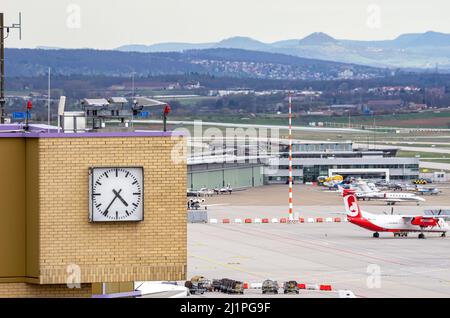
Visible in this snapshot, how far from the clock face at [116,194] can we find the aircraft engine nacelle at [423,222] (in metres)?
76.1

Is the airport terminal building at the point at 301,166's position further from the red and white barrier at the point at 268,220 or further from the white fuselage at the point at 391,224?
the white fuselage at the point at 391,224

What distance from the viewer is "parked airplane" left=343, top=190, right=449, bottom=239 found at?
96.4 metres

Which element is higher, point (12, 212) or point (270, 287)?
point (12, 212)

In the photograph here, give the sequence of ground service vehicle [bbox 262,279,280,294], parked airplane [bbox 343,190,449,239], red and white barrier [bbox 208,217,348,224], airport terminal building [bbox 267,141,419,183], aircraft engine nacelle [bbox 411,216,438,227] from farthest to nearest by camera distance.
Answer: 1. airport terminal building [bbox 267,141,419,183]
2. red and white barrier [bbox 208,217,348,224]
3. aircraft engine nacelle [bbox 411,216,438,227]
4. parked airplane [bbox 343,190,449,239]
5. ground service vehicle [bbox 262,279,280,294]

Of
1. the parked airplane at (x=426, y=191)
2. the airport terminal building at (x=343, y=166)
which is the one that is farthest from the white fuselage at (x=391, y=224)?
the airport terminal building at (x=343, y=166)

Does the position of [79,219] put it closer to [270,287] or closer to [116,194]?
[116,194]

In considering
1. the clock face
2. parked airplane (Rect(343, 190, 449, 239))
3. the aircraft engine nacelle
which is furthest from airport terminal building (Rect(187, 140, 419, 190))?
the clock face

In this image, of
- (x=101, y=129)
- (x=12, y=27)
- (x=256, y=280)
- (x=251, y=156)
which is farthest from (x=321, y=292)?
(x=251, y=156)

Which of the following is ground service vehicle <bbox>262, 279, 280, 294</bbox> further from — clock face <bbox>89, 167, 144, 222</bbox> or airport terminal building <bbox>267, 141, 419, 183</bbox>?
airport terminal building <bbox>267, 141, 419, 183</bbox>

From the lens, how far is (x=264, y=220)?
→ 112m

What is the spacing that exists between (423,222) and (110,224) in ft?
253

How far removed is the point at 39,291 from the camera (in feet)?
74.2

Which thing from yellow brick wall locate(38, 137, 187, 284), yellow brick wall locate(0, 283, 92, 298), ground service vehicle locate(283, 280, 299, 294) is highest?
yellow brick wall locate(38, 137, 187, 284)

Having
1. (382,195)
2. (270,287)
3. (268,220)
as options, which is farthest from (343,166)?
(270,287)
